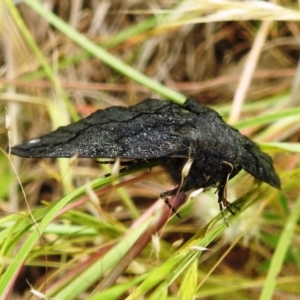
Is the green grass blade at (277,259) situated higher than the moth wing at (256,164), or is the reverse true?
the moth wing at (256,164)

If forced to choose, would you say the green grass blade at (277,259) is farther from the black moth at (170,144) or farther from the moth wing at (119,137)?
the moth wing at (119,137)

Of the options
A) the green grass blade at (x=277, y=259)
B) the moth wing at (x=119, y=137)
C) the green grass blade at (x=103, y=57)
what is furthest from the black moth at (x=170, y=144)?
the green grass blade at (x=103, y=57)

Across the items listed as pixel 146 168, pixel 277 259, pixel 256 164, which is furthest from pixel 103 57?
pixel 277 259

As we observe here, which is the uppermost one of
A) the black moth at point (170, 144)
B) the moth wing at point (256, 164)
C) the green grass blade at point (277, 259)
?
the black moth at point (170, 144)

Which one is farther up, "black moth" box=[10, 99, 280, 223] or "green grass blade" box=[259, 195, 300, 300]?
"black moth" box=[10, 99, 280, 223]

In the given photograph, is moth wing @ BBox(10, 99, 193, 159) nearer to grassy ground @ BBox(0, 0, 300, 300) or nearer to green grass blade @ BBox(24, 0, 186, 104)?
grassy ground @ BBox(0, 0, 300, 300)

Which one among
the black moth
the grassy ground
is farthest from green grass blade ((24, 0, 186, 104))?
the black moth

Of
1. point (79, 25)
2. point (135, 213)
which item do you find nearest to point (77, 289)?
point (135, 213)

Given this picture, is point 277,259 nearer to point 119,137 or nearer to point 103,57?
point 119,137
